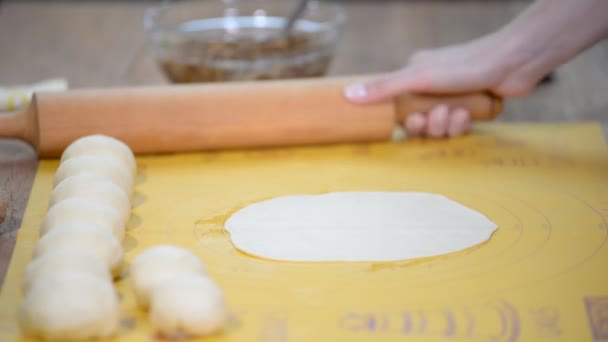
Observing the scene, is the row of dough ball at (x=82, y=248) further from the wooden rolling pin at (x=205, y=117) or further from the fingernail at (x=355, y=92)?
the fingernail at (x=355, y=92)

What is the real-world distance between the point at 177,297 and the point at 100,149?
550 millimetres

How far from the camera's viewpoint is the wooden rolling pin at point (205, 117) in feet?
5.47

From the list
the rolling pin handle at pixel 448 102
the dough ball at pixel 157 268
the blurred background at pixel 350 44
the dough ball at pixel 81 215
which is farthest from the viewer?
the blurred background at pixel 350 44

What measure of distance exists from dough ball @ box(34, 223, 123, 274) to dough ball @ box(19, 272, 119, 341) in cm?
10

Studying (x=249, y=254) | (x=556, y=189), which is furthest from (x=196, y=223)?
(x=556, y=189)

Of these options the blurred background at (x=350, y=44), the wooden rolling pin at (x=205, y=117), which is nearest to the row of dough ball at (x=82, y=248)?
the wooden rolling pin at (x=205, y=117)

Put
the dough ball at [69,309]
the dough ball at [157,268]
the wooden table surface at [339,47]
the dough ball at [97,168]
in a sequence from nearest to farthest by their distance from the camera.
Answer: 1. the dough ball at [69,309]
2. the dough ball at [157,268]
3. the dough ball at [97,168]
4. the wooden table surface at [339,47]

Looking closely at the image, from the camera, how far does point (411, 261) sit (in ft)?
4.11

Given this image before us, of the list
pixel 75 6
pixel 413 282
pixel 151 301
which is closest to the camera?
pixel 151 301

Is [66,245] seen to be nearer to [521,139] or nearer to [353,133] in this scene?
[353,133]

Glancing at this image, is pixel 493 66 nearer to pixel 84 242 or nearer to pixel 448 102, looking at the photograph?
pixel 448 102

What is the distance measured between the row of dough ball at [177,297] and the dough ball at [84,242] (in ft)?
0.20

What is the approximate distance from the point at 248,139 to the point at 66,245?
65cm

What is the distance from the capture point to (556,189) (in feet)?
5.04
